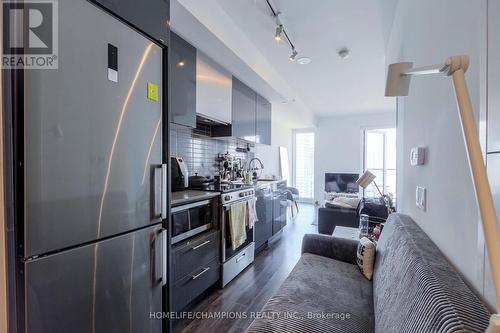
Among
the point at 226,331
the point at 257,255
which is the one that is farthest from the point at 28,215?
the point at 257,255

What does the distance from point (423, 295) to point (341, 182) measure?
19.8 ft

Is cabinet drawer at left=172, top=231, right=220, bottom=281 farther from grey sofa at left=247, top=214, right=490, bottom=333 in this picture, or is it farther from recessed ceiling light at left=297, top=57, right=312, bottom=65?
recessed ceiling light at left=297, top=57, right=312, bottom=65

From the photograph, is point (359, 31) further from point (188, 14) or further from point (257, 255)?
point (257, 255)

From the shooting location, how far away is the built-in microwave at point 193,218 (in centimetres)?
178

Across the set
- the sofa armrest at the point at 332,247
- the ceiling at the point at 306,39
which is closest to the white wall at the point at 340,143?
the ceiling at the point at 306,39

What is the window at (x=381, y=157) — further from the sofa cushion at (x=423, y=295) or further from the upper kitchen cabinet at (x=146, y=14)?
the upper kitchen cabinet at (x=146, y=14)

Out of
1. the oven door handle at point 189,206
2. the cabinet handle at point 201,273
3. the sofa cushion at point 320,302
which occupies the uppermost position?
the oven door handle at point 189,206

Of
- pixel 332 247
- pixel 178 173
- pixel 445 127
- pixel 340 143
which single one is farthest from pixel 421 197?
pixel 340 143

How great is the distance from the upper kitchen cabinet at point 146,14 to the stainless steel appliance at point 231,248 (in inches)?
58.3

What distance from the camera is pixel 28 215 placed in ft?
2.79

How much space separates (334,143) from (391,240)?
18.6 feet

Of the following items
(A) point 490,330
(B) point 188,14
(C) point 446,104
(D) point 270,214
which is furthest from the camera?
(D) point 270,214

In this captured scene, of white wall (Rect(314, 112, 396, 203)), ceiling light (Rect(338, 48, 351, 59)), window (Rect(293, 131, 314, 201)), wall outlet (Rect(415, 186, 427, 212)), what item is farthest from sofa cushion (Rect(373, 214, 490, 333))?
window (Rect(293, 131, 314, 201))

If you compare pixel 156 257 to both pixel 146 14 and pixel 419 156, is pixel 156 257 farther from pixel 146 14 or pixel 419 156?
pixel 419 156
